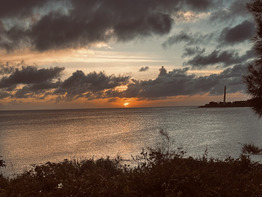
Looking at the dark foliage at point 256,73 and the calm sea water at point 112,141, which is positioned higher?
the dark foliage at point 256,73

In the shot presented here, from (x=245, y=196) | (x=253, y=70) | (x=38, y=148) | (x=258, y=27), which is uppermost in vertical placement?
(x=258, y=27)

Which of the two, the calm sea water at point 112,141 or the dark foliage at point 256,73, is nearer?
the dark foliage at point 256,73

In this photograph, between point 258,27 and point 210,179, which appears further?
point 258,27

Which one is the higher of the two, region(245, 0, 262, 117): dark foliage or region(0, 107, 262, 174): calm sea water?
region(245, 0, 262, 117): dark foliage

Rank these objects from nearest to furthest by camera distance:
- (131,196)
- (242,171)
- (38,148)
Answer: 1. (131,196)
2. (242,171)
3. (38,148)

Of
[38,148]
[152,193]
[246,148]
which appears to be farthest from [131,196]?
[38,148]

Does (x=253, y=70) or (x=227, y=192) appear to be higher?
(x=253, y=70)

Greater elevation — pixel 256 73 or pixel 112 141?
pixel 256 73

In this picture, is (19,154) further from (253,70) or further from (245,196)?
(245,196)

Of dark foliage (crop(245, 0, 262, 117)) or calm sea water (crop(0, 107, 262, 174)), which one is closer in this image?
dark foliage (crop(245, 0, 262, 117))

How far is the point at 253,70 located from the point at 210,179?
11.0 meters

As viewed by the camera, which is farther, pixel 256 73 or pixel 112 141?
pixel 112 141

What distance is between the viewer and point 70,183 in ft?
25.6

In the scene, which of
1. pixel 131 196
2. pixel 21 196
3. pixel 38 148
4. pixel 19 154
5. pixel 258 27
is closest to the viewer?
pixel 131 196
